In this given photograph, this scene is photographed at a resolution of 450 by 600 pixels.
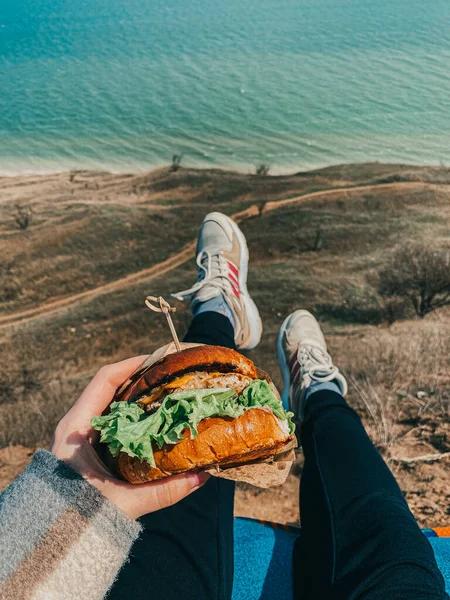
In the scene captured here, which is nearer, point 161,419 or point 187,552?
point 161,419

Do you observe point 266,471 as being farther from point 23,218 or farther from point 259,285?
point 23,218

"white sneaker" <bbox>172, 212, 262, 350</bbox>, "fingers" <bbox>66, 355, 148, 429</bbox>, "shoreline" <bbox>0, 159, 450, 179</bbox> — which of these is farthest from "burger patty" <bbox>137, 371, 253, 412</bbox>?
"shoreline" <bbox>0, 159, 450, 179</bbox>

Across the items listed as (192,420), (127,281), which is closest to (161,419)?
(192,420)

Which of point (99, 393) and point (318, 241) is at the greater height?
point (99, 393)

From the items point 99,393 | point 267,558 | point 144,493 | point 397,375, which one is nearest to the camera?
point 144,493

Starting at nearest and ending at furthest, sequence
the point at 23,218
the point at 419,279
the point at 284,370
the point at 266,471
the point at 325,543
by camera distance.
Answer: the point at 266,471, the point at 325,543, the point at 284,370, the point at 419,279, the point at 23,218

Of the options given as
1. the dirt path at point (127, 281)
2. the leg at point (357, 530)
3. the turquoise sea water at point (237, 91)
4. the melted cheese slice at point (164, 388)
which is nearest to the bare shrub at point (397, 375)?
the leg at point (357, 530)

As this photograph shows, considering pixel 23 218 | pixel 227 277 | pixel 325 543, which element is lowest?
pixel 23 218
